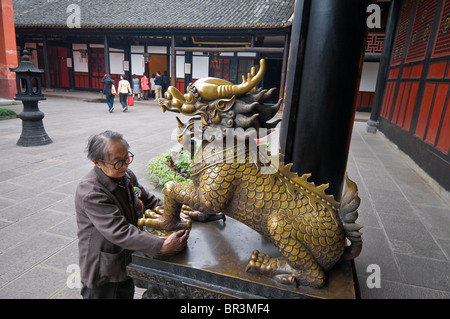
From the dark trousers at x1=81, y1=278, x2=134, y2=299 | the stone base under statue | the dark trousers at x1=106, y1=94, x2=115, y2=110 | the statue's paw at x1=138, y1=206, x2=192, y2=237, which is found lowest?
the dark trousers at x1=81, y1=278, x2=134, y2=299

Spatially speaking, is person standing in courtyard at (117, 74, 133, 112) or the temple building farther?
person standing in courtyard at (117, 74, 133, 112)

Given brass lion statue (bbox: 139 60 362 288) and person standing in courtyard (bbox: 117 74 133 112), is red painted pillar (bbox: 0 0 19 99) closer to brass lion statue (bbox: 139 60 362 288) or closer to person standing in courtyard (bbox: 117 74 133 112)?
person standing in courtyard (bbox: 117 74 133 112)

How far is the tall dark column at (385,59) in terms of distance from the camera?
9.22 metres

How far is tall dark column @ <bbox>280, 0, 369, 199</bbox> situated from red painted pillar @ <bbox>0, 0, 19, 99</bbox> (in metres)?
15.5

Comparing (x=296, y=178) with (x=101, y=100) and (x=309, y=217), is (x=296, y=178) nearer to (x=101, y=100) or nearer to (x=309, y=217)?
(x=309, y=217)

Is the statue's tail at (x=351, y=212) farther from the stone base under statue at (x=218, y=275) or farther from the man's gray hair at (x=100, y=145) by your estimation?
the man's gray hair at (x=100, y=145)

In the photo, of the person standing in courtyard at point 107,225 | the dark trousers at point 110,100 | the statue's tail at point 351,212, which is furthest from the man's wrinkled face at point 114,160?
the dark trousers at point 110,100

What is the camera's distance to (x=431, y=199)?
4367 mm

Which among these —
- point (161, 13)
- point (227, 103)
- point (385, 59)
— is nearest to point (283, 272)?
point (227, 103)

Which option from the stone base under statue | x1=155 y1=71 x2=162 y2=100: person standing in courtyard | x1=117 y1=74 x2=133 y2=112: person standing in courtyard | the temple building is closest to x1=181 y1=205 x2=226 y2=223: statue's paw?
the stone base under statue

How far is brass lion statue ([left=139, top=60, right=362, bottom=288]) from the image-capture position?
1307 mm

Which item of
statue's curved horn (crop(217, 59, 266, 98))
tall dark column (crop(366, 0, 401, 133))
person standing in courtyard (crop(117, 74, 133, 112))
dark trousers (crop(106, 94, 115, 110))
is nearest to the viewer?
statue's curved horn (crop(217, 59, 266, 98))

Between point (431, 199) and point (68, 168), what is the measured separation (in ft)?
19.3
